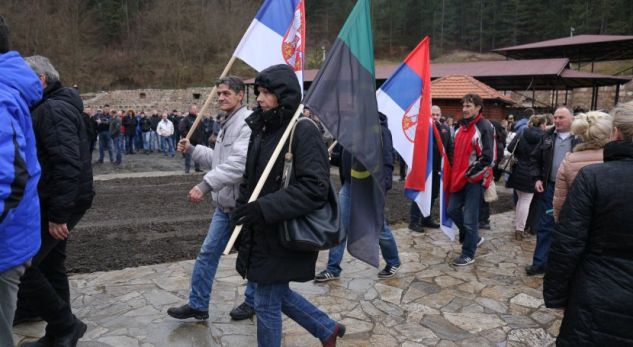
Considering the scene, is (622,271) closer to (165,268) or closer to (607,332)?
(607,332)

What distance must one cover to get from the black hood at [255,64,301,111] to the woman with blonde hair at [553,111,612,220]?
8.29 feet

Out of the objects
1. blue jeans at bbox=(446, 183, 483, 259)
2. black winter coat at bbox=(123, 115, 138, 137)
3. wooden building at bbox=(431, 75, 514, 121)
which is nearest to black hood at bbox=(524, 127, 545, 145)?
blue jeans at bbox=(446, 183, 483, 259)

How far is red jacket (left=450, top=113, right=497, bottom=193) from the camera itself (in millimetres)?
5211

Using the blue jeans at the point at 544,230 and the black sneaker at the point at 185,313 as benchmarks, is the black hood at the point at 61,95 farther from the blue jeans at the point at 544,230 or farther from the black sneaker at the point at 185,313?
the blue jeans at the point at 544,230

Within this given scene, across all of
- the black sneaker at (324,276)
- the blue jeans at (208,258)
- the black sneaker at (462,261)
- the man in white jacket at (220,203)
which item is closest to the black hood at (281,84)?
the man in white jacket at (220,203)

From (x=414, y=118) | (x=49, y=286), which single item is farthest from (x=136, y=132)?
(x=49, y=286)

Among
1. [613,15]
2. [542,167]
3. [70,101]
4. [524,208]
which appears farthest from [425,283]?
[613,15]

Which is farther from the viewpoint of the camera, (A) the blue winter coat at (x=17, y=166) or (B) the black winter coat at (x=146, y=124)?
(B) the black winter coat at (x=146, y=124)

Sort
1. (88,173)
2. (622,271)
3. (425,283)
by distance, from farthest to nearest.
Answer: (425,283) < (88,173) < (622,271)

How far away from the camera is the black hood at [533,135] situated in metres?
6.41

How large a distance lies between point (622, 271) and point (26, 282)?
3436 mm

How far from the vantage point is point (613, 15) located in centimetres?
4597

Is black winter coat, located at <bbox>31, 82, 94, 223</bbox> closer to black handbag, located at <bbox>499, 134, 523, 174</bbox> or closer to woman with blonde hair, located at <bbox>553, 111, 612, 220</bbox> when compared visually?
woman with blonde hair, located at <bbox>553, 111, 612, 220</bbox>

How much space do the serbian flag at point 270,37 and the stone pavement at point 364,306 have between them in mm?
2286
